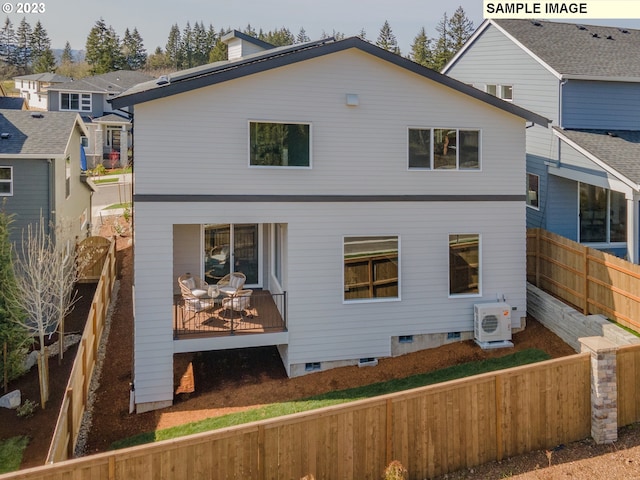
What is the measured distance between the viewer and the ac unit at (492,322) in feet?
41.2

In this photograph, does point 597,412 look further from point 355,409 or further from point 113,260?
point 113,260

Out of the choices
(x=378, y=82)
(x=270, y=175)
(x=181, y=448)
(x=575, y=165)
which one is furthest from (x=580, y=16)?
(x=181, y=448)

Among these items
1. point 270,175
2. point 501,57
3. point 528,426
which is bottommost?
point 528,426

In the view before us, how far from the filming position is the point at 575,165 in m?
15.0

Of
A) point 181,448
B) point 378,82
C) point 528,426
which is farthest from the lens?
point 378,82

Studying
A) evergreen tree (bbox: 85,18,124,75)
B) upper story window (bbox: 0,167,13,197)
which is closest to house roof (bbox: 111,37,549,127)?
upper story window (bbox: 0,167,13,197)

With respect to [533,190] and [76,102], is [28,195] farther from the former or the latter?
[76,102]

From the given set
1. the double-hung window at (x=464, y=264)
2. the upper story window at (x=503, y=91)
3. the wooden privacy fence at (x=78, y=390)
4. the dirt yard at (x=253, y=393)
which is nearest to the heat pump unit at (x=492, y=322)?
the dirt yard at (x=253, y=393)

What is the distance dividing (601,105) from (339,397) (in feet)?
40.9

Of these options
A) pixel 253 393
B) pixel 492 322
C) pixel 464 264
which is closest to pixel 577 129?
pixel 464 264

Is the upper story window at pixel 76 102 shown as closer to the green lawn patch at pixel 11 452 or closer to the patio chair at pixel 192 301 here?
the patio chair at pixel 192 301

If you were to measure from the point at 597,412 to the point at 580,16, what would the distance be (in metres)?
14.2

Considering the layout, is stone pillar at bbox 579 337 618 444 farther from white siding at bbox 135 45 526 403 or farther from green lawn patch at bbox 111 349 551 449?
white siding at bbox 135 45 526 403

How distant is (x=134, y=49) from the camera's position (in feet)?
279
